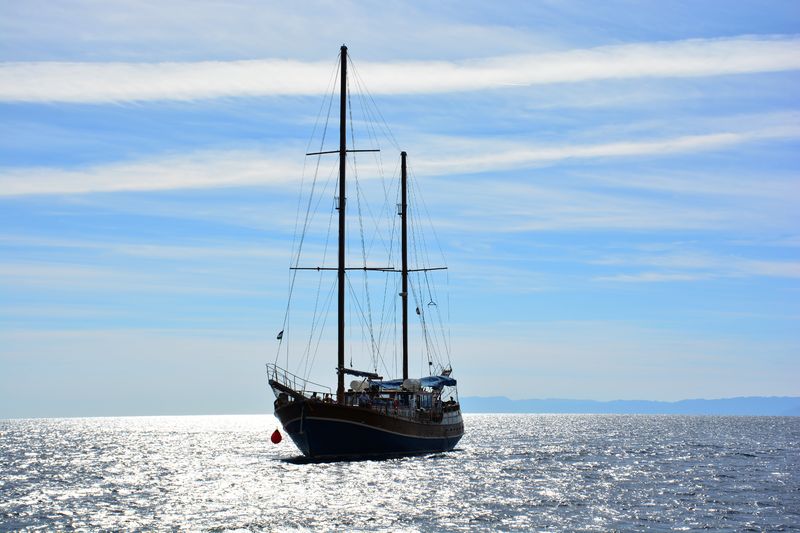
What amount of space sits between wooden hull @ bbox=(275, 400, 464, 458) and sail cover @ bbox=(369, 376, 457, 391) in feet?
16.6

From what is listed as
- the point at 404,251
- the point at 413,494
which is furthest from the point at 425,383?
the point at 413,494

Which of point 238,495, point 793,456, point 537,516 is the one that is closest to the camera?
point 537,516

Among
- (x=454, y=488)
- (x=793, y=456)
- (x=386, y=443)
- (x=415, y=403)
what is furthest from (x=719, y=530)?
(x=793, y=456)

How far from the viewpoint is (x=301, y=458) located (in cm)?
7794

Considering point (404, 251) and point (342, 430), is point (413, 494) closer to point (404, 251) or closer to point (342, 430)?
point (342, 430)

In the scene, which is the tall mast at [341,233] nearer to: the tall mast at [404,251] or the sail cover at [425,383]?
the sail cover at [425,383]

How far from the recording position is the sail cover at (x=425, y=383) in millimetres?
77312

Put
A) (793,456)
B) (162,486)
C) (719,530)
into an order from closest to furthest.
→ (719,530) < (162,486) < (793,456)

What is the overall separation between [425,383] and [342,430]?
1770 centimetres

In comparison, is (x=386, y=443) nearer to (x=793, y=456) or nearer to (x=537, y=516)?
(x=537, y=516)

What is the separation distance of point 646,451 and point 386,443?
129ft

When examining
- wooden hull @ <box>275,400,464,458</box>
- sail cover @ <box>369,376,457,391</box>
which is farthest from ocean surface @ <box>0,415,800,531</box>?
sail cover @ <box>369,376,457,391</box>

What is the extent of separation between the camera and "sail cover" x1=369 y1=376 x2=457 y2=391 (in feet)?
254

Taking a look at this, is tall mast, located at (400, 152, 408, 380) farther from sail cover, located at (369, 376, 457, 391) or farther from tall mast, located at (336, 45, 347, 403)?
tall mast, located at (336, 45, 347, 403)
